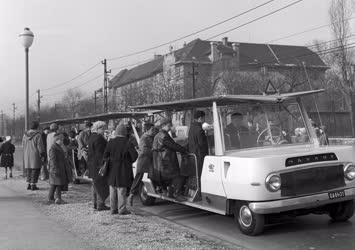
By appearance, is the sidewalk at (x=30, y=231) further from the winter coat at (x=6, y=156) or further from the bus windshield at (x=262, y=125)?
the winter coat at (x=6, y=156)

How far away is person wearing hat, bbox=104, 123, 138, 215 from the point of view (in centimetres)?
881

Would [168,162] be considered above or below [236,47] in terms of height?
below

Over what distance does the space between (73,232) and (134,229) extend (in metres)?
0.96

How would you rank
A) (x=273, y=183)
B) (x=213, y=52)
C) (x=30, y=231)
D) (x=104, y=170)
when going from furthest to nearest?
(x=213, y=52) < (x=104, y=170) < (x=30, y=231) < (x=273, y=183)

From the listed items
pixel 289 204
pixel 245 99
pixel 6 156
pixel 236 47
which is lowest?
pixel 289 204

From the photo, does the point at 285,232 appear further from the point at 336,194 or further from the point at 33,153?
the point at 33,153

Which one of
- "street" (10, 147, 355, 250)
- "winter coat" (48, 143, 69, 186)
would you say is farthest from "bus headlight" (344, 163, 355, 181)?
"winter coat" (48, 143, 69, 186)

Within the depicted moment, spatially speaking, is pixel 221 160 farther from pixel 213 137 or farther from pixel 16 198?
pixel 16 198

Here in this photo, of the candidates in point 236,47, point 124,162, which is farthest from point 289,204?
point 236,47

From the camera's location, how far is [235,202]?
757 centimetres

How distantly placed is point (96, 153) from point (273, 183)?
13.0ft

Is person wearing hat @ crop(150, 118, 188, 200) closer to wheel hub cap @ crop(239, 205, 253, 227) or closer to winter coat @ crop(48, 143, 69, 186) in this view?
wheel hub cap @ crop(239, 205, 253, 227)

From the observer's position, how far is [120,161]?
885cm

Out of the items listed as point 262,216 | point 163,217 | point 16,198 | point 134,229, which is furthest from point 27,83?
point 262,216
